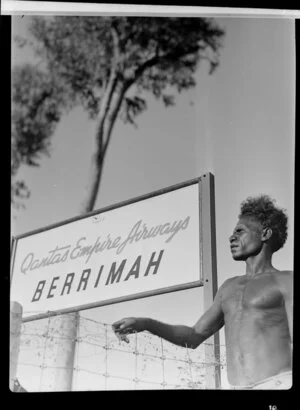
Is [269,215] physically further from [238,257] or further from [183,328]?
[183,328]

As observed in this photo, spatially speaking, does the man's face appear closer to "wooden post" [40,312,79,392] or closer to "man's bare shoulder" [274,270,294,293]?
"man's bare shoulder" [274,270,294,293]

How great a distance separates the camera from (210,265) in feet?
7.85

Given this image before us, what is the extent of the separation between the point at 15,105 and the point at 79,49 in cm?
30

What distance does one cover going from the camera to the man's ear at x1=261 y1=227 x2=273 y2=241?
2432 mm

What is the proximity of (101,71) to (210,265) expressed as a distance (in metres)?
0.77

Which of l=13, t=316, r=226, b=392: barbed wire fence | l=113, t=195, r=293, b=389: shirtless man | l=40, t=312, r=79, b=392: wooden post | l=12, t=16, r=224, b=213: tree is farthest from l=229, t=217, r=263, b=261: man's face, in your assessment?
l=40, t=312, r=79, b=392: wooden post

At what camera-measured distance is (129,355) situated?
239cm

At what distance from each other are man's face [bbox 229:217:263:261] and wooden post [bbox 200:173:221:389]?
8 cm

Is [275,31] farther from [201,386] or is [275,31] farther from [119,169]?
[201,386]

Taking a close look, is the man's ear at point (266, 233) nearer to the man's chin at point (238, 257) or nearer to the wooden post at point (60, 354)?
the man's chin at point (238, 257)

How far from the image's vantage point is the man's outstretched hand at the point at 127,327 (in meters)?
2.40

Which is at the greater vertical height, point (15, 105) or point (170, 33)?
point (170, 33)

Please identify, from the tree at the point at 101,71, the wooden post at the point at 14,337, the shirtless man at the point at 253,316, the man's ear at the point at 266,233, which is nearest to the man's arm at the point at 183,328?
the shirtless man at the point at 253,316
